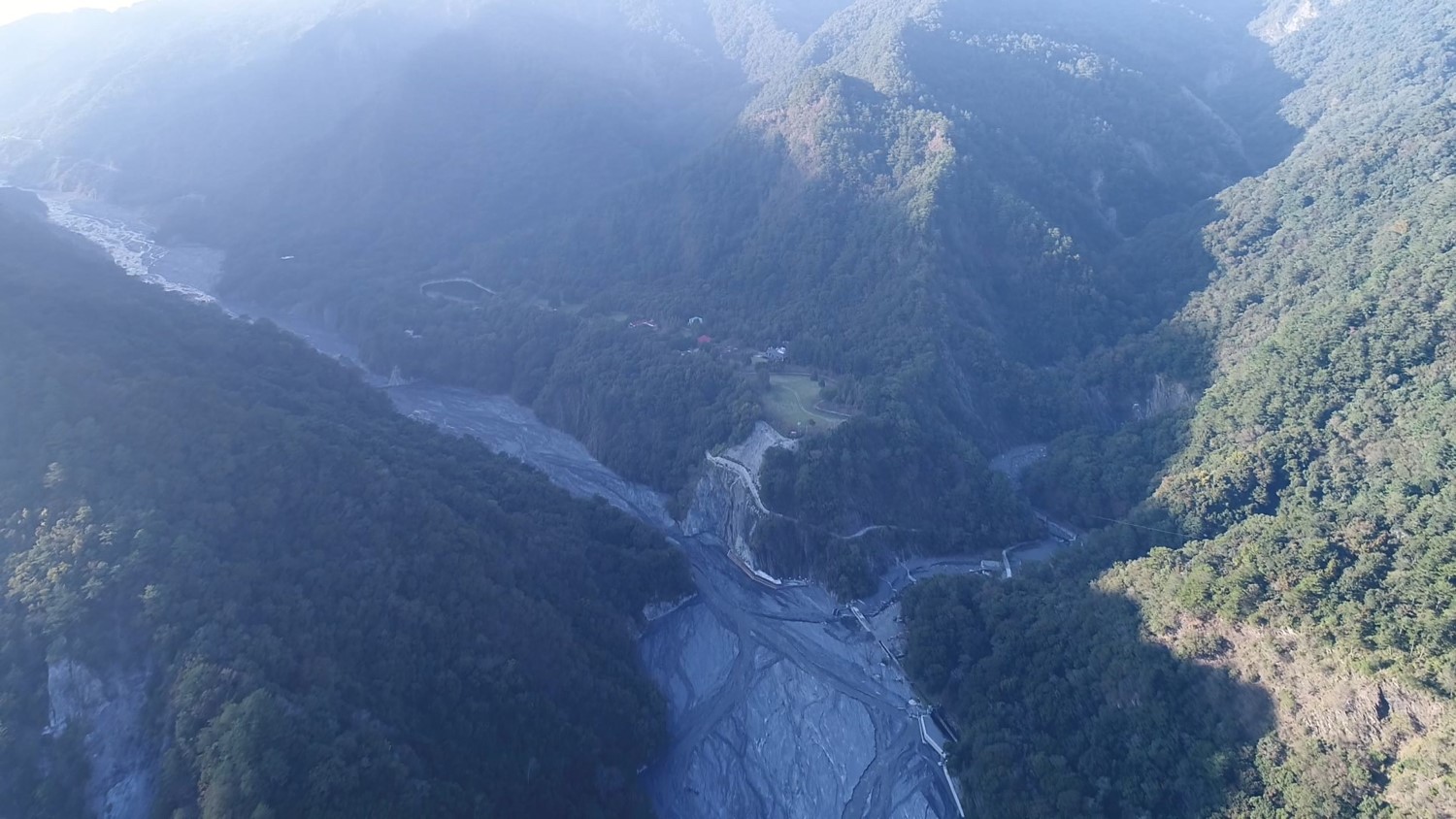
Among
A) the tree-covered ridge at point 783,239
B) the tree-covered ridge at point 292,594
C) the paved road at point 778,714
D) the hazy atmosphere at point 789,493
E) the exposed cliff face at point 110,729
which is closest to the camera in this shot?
the exposed cliff face at point 110,729

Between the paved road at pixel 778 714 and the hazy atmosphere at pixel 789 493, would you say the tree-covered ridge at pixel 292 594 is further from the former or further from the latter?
the paved road at pixel 778 714

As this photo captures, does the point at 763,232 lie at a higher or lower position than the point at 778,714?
higher

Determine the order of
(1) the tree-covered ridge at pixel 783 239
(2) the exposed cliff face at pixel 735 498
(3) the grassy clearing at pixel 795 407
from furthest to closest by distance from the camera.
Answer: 1. (1) the tree-covered ridge at pixel 783 239
2. (3) the grassy clearing at pixel 795 407
3. (2) the exposed cliff face at pixel 735 498

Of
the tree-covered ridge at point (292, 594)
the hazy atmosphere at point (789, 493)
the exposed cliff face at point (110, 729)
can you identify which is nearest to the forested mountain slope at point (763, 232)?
the hazy atmosphere at point (789, 493)

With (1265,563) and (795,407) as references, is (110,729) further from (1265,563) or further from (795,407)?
(1265,563)

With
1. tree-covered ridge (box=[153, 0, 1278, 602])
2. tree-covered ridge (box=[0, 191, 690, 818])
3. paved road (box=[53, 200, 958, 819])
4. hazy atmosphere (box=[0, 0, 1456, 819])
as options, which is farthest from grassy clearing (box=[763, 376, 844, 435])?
tree-covered ridge (box=[0, 191, 690, 818])

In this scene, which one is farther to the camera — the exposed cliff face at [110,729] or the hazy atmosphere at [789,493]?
the hazy atmosphere at [789,493]

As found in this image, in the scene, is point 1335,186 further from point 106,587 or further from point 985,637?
point 106,587

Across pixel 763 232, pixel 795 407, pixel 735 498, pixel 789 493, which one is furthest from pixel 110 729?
pixel 763 232
